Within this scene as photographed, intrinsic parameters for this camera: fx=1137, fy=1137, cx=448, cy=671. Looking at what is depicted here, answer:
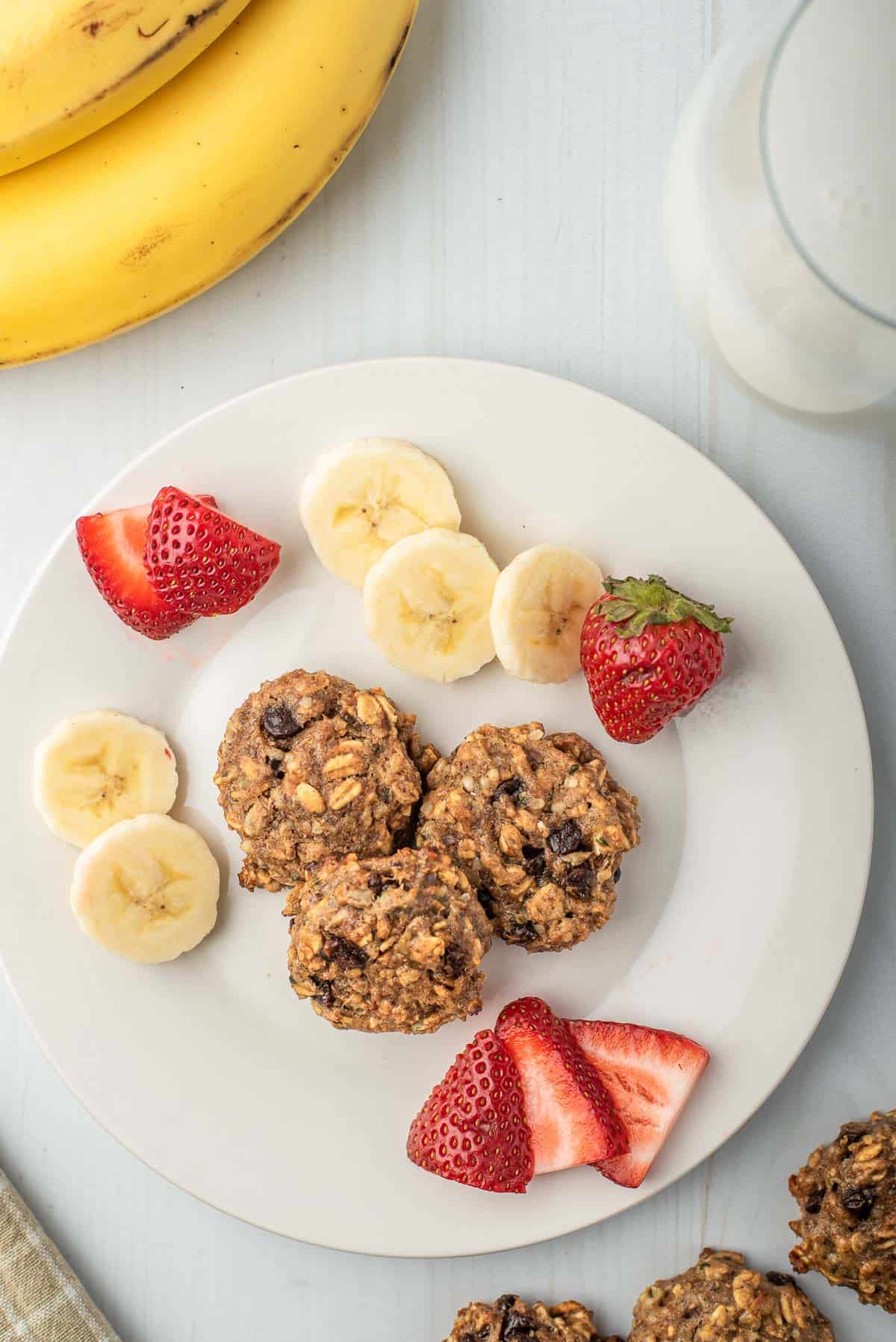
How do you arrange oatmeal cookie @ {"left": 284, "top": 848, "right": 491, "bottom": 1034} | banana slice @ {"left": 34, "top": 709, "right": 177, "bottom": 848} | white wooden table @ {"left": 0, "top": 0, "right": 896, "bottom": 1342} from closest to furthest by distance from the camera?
1. oatmeal cookie @ {"left": 284, "top": 848, "right": 491, "bottom": 1034}
2. banana slice @ {"left": 34, "top": 709, "right": 177, "bottom": 848}
3. white wooden table @ {"left": 0, "top": 0, "right": 896, "bottom": 1342}

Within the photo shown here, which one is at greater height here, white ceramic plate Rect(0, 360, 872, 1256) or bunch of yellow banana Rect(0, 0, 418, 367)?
bunch of yellow banana Rect(0, 0, 418, 367)

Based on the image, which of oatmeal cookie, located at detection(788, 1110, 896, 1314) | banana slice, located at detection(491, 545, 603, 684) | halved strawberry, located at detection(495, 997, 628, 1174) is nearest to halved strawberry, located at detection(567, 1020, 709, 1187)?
halved strawberry, located at detection(495, 997, 628, 1174)

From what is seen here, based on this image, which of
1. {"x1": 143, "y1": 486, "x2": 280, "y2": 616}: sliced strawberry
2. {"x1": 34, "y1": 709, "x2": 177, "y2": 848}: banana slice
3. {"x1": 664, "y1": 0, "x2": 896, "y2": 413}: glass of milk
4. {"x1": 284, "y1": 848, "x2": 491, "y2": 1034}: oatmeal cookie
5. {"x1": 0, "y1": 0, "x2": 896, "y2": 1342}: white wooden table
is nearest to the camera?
{"x1": 664, "y1": 0, "x2": 896, "y2": 413}: glass of milk

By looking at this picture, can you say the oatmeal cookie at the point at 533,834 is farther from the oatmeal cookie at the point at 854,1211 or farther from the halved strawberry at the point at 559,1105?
the oatmeal cookie at the point at 854,1211

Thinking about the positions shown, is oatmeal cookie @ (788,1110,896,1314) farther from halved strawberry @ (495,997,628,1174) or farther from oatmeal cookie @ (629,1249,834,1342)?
halved strawberry @ (495,997,628,1174)

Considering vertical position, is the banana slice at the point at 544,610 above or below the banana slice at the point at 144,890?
above

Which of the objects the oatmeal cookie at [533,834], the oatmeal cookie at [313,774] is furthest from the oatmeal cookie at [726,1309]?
the oatmeal cookie at [313,774]

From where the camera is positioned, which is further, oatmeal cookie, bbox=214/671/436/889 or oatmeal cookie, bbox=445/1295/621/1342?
oatmeal cookie, bbox=445/1295/621/1342
